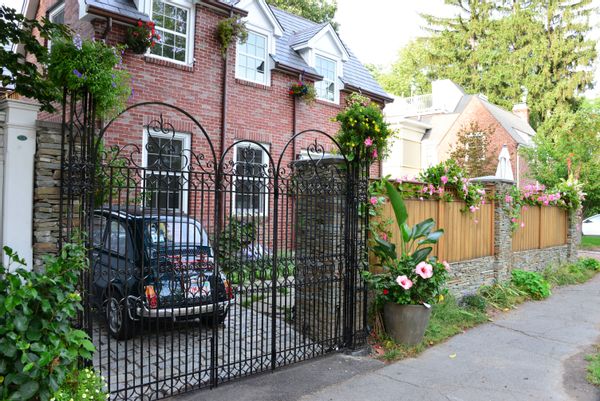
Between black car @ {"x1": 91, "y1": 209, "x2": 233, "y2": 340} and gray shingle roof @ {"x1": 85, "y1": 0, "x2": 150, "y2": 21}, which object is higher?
gray shingle roof @ {"x1": 85, "y1": 0, "x2": 150, "y2": 21}

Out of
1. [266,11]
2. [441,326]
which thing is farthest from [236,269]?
[266,11]

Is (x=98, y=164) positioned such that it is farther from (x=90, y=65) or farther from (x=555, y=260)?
(x=555, y=260)

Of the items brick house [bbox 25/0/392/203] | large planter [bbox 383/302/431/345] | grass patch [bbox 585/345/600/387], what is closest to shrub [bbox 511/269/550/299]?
grass patch [bbox 585/345/600/387]

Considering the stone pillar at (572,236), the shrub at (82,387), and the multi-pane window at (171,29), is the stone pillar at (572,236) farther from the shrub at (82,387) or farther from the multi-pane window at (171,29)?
the shrub at (82,387)

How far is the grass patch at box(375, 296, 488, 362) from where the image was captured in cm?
563

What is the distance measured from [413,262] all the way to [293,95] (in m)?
7.59

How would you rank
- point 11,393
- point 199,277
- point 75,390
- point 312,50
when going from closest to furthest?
point 11,393
point 75,390
point 199,277
point 312,50

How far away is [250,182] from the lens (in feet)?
16.0

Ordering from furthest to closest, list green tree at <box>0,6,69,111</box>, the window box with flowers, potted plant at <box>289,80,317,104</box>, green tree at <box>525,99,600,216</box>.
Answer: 1. green tree at <box>525,99,600,216</box>
2. potted plant at <box>289,80,317,104</box>
3. the window box with flowers
4. green tree at <box>0,6,69,111</box>

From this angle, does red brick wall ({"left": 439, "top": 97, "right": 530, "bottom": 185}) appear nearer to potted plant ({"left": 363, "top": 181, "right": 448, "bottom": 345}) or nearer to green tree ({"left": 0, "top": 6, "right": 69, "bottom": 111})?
potted plant ({"left": 363, "top": 181, "right": 448, "bottom": 345})

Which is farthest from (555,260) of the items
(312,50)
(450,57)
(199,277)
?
(450,57)

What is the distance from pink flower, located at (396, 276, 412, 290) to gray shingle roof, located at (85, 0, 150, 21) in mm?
7356

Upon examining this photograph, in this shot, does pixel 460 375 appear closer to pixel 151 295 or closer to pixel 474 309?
pixel 474 309

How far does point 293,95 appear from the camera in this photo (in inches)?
484
